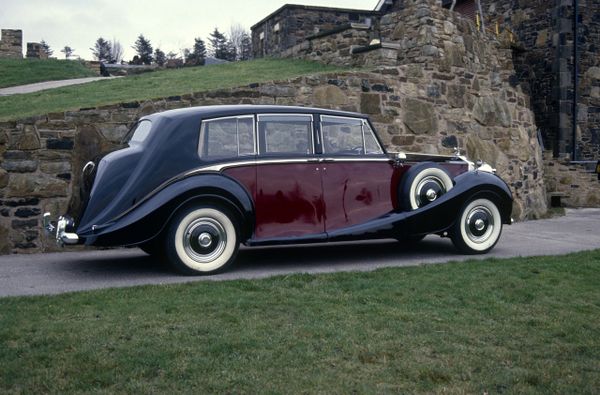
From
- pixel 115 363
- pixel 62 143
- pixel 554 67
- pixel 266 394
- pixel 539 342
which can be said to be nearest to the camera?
pixel 266 394

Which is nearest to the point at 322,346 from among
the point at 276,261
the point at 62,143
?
the point at 276,261

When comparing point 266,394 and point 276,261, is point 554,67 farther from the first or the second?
point 266,394

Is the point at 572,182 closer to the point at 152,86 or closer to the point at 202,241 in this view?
the point at 152,86

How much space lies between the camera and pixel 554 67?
19391 millimetres

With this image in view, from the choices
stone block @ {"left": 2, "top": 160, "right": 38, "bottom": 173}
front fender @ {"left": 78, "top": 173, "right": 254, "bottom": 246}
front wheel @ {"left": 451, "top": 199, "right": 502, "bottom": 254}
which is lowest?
front wheel @ {"left": 451, "top": 199, "right": 502, "bottom": 254}

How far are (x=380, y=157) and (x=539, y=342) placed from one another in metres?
3.76

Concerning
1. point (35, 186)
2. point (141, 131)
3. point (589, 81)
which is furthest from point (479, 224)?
point (589, 81)

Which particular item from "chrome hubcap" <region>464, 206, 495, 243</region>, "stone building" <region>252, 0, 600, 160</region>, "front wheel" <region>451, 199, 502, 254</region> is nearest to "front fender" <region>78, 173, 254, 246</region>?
"front wheel" <region>451, 199, 502, 254</region>

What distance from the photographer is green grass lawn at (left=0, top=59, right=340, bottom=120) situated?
10.5m

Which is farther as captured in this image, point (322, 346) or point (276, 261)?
point (276, 261)

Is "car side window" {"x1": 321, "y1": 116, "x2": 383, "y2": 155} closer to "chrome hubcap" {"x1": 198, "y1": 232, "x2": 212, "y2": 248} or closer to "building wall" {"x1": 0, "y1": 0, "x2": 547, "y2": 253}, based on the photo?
"chrome hubcap" {"x1": 198, "y1": 232, "x2": 212, "y2": 248}

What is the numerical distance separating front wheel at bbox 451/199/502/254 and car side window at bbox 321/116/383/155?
Answer: 126 centimetres

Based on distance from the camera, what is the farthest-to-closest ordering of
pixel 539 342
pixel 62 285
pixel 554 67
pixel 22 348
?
pixel 554 67 → pixel 62 285 → pixel 539 342 → pixel 22 348

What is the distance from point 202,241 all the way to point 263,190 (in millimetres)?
850
